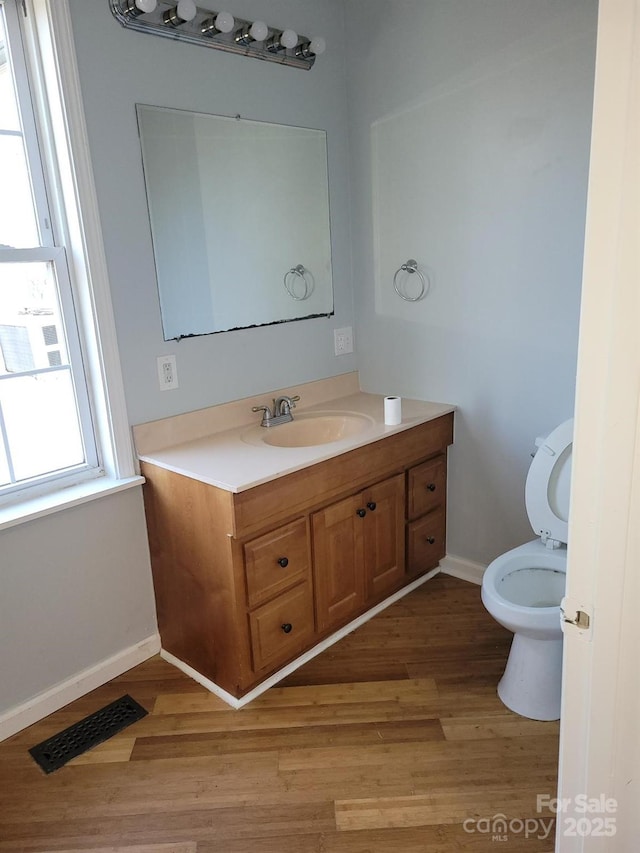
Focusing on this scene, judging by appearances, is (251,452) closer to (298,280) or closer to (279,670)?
(279,670)

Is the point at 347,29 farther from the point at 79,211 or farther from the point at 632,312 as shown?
the point at 632,312

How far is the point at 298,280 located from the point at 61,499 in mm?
1299

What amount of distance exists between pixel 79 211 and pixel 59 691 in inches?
61.4

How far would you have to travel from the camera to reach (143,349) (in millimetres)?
2193

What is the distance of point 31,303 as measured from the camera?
2.00m

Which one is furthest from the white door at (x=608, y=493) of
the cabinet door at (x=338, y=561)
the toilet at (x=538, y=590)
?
the cabinet door at (x=338, y=561)

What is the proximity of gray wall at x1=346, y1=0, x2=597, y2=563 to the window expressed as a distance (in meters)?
1.32

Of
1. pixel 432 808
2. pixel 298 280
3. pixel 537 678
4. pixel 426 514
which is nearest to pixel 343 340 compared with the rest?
pixel 298 280

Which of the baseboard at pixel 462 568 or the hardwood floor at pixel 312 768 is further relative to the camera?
the baseboard at pixel 462 568

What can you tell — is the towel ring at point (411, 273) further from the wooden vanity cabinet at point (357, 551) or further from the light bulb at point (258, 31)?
the light bulb at point (258, 31)

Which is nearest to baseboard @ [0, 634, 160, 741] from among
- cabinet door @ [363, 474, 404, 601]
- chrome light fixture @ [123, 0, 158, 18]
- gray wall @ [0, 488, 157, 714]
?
gray wall @ [0, 488, 157, 714]

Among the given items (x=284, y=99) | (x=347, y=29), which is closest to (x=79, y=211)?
(x=284, y=99)

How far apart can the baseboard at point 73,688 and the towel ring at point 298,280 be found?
1466 millimetres

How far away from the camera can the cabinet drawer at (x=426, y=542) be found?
8.86ft
